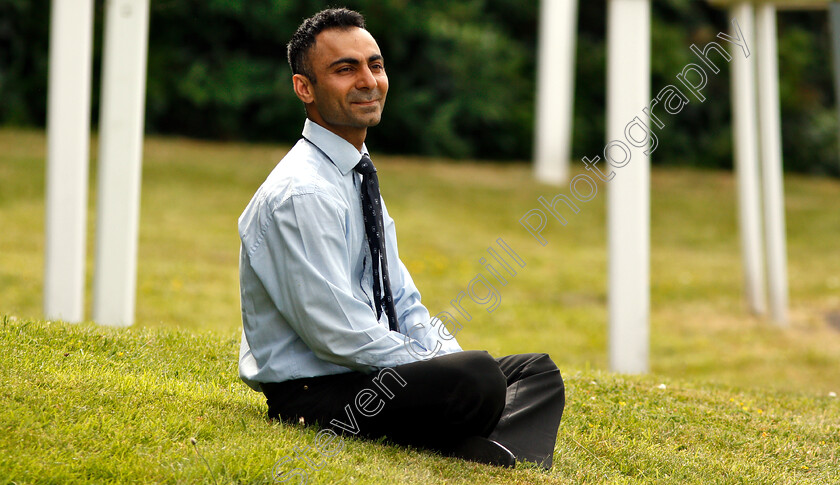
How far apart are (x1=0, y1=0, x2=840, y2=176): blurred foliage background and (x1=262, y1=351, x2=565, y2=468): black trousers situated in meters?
19.5

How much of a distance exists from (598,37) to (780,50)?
550cm

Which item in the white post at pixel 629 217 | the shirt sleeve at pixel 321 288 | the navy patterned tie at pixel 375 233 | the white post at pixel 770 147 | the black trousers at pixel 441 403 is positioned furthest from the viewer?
the white post at pixel 770 147

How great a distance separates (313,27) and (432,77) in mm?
22575

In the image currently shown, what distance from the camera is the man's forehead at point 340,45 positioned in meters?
4.00

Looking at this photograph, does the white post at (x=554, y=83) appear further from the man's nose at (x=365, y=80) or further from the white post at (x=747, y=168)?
the man's nose at (x=365, y=80)

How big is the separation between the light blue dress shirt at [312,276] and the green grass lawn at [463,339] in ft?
1.27

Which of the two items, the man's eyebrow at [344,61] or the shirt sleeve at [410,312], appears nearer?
the man's eyebrow at [344,61]

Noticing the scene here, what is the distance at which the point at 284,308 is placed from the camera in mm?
3775

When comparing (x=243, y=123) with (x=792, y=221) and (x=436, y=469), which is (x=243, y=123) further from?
(x=436, y=469)

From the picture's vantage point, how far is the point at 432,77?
26.3 m

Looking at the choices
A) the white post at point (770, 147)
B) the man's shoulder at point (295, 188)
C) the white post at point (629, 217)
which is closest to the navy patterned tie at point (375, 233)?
the man's shoulder at point (295, 188)

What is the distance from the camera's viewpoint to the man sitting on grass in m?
3.71

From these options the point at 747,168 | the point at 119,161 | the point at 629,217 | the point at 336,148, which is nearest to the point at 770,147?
the point at 747,168

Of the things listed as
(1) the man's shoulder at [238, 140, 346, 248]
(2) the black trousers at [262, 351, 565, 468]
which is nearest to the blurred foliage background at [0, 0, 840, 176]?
(1) the man's shoulder at [238, 140, 346, 248]
